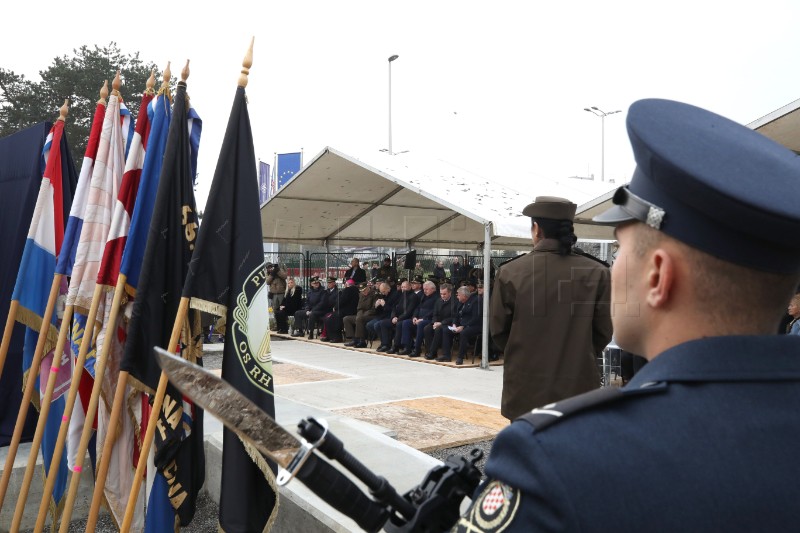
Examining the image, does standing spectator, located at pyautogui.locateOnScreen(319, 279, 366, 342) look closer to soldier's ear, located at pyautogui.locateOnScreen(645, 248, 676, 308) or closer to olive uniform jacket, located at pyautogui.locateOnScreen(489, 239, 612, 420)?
olive uniform jacket, located at pyautogui.locateOnScreen(489, 239, 612, 420)

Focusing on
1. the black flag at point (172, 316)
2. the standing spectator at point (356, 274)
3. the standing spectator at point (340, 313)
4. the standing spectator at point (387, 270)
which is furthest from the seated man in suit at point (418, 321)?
the black flag at point (172, 316)

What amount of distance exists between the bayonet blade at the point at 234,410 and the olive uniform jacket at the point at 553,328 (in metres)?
2.88

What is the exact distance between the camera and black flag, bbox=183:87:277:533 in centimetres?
288

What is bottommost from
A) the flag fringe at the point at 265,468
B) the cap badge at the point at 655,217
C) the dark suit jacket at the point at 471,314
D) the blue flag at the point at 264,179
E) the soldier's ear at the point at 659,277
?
the flag fringe at the point at 265,468

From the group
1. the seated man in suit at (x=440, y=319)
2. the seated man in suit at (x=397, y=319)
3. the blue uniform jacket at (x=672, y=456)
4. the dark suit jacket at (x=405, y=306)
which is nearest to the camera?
the blue uniform jacket at (x=672, y=456)

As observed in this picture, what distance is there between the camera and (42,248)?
389cm

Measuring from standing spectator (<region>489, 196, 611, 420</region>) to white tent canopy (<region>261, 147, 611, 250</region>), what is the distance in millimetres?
6383

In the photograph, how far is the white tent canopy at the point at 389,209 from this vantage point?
11117 mm

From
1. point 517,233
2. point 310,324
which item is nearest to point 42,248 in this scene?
point 517,233

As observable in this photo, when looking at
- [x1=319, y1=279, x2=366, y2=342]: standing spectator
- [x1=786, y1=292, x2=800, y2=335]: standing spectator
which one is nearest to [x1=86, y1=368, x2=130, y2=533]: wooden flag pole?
[x1=786, y1=292, x2=800, y2=335]: standing spectator

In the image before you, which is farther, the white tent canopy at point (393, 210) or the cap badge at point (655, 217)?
the white tent canopy at point (393, 210)

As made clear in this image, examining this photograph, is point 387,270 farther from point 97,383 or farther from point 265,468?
point 265,468

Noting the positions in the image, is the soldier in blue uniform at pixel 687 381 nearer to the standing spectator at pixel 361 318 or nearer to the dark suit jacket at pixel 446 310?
the dark suit jacket at pixel 446 310

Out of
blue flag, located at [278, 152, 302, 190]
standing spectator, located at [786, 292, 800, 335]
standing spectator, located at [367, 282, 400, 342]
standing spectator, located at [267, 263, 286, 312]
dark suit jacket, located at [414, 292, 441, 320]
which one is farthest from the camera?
blue flag, located at [278, 152, 302, 190]
